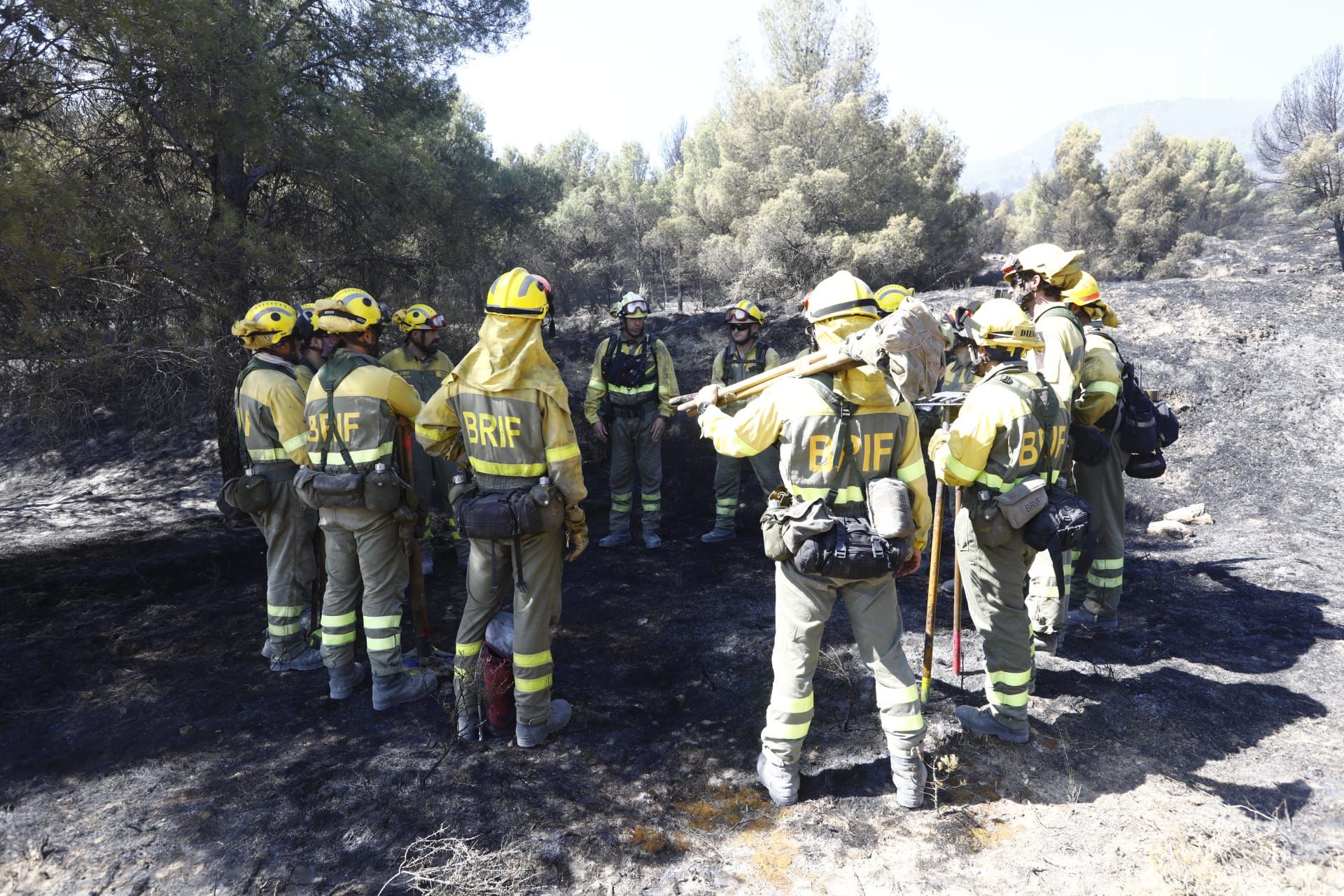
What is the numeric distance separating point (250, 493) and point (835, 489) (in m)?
3.59

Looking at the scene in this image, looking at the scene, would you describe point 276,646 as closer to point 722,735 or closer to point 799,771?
point 722,735

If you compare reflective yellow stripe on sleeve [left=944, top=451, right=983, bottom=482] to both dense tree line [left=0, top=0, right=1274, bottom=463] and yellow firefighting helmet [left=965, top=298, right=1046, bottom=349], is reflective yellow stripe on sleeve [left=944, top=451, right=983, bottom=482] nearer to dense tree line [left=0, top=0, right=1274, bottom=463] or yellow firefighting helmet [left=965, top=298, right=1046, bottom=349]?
yellow firefighting helmet [left=965, top=298, right=1046, bottom=349]

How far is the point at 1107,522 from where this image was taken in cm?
496

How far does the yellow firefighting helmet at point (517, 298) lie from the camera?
3533 millimetres

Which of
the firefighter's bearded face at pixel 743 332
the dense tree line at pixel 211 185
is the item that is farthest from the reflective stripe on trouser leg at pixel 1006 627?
the dense tree line at pixel 211 185

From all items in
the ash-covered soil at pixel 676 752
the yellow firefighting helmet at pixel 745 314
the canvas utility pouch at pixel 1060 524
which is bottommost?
the ash-covered soil at pixel 676 752

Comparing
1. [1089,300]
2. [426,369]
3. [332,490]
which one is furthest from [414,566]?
[1089,300]

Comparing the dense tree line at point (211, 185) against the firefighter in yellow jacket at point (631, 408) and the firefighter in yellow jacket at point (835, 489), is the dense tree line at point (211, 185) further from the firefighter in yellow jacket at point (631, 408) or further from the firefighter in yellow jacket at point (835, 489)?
the firefighter in yellow jacket at point (835, 489)

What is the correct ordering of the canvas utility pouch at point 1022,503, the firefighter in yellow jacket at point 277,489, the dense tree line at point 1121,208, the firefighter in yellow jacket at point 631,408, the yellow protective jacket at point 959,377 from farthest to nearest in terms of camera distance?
1. the dense tree line at point 1121,208
2. the firefighter in yellow jacket at point 631,408
3. the yellow protective jacket at point 959,377
4. the firefighter in yellow jacket at point 277,489
5. the canvas utility pouch at point 1022,503

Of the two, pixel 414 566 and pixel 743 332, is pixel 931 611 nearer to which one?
pixel 414 566

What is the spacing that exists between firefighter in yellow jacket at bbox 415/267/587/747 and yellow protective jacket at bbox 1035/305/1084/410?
2.95 m

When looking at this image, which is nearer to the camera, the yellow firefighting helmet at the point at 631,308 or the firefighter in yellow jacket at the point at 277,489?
the firefighter in yellow jacket at the point at 277,489

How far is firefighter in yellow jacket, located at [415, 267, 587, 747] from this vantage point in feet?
11.8

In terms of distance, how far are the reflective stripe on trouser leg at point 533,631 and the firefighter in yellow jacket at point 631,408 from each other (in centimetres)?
306
